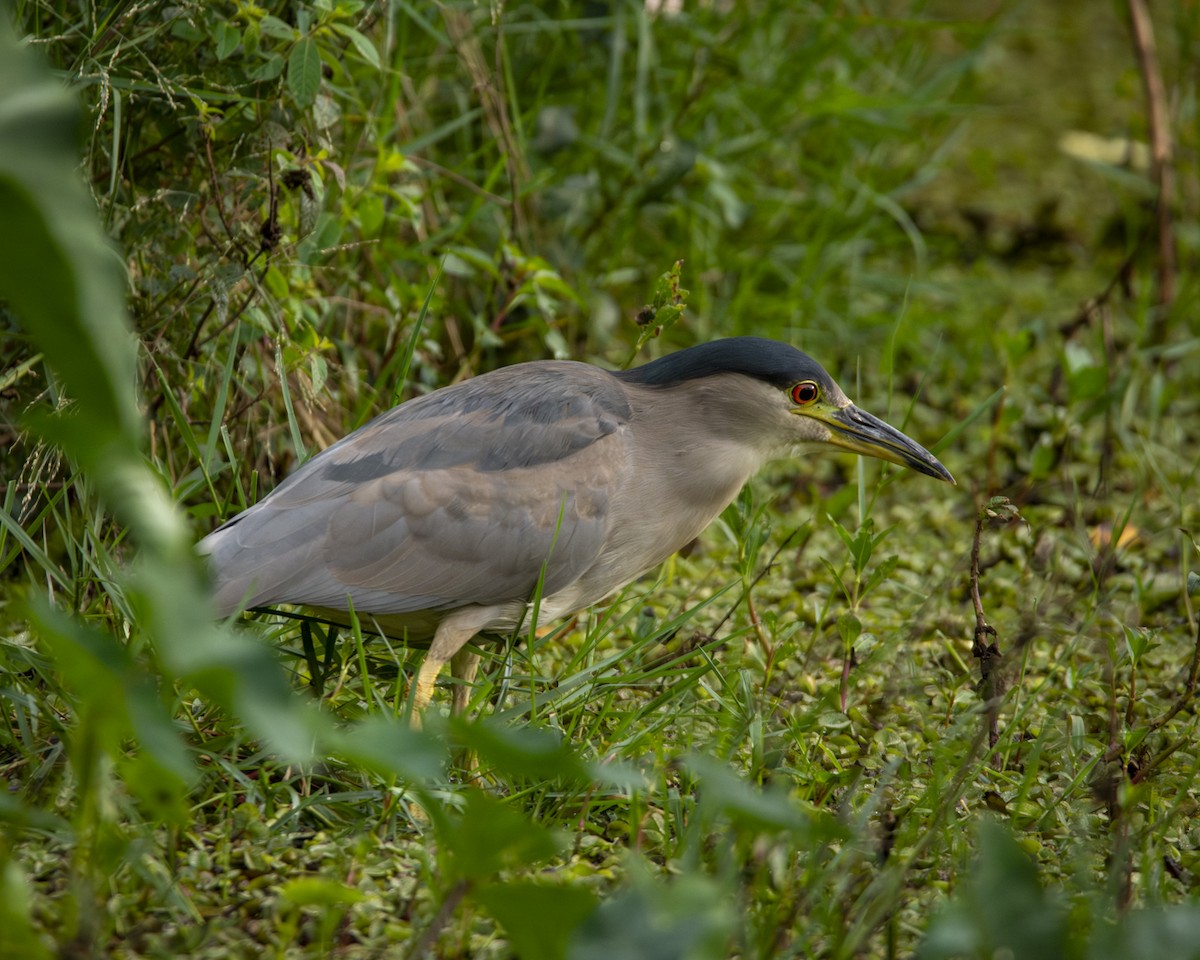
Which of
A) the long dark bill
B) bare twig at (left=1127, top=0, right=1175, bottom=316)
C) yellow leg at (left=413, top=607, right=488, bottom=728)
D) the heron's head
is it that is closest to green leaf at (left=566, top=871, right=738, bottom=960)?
yellow leg at (left=413, top=607, right=488, bottom=728)

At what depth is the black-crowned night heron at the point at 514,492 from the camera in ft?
9.51

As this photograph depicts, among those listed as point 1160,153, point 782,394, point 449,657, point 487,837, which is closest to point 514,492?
point 449,657

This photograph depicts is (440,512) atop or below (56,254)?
below

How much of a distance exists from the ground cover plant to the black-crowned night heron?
6.6 inches

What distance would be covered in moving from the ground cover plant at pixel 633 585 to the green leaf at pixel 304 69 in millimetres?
11

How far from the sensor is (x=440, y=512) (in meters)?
2.97

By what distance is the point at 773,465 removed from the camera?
4.69m

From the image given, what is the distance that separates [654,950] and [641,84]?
142 inches

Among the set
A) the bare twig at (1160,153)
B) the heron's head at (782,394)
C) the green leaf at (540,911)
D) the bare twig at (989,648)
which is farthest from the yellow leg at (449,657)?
the bare twig at (1160,153)

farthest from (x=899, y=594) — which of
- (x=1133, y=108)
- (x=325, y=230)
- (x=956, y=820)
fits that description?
(x=1133, y=108)

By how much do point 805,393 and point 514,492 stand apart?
857 millimetres

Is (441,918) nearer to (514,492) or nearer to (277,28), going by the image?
(514,492)

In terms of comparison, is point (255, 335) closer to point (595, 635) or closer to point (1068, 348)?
point (595, 635)

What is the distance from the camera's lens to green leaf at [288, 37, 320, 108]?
10.5 ft
